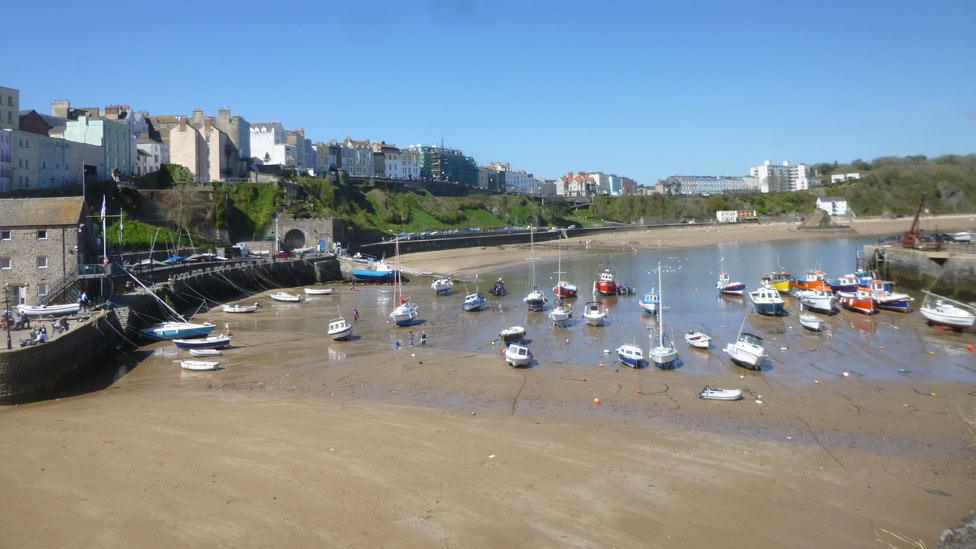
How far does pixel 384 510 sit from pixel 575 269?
46871mm

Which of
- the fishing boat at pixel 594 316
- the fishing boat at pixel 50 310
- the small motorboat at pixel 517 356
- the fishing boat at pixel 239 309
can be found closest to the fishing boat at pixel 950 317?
the fishing boat at pixel 594 316

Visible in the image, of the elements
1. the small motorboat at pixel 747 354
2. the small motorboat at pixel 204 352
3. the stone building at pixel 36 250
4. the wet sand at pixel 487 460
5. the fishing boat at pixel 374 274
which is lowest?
the wet sand at pixel 487 460

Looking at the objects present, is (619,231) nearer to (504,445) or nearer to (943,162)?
(504,445)

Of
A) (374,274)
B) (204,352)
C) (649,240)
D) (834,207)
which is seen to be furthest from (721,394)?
(834,207)

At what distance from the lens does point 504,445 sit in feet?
48.0

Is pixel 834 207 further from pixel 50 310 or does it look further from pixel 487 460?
pixel 50 310

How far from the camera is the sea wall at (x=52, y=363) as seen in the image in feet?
59.3

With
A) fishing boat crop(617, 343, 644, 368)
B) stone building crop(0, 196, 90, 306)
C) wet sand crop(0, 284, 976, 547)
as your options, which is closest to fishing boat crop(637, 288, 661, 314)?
fishing boat crop(617, 343, 644, 368)

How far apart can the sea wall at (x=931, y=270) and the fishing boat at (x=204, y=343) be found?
126ft

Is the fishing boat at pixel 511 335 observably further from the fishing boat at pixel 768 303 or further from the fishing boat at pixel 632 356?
the fishing boat at pixel 768 303

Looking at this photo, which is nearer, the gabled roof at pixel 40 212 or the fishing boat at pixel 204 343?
the fishing boat at pixel 204 343

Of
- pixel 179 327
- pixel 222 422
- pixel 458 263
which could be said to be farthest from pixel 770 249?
pixel 222 422

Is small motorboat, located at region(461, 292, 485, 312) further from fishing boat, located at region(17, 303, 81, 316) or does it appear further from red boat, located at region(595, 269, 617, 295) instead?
fishing boat, located at region(17, 303, 81, 316)

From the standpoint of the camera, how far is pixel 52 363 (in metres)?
19.4
